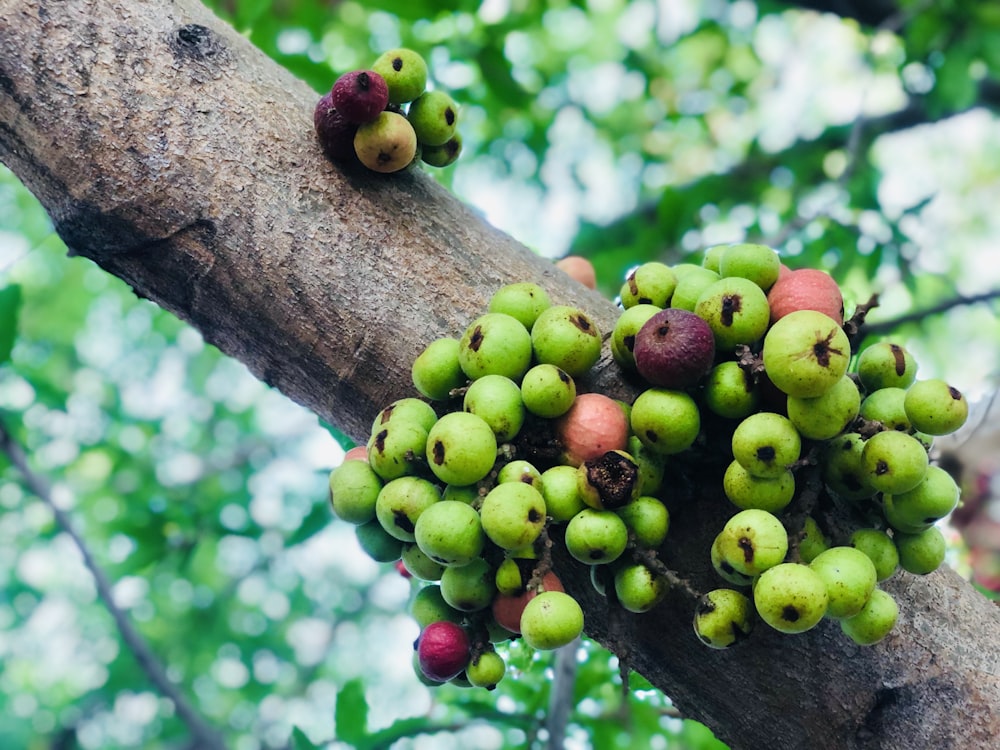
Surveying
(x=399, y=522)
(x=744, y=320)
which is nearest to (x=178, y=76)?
(x=399, y=522)

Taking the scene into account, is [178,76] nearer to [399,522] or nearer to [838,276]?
[399,522]

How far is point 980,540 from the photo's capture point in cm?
402

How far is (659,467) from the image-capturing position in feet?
6.23

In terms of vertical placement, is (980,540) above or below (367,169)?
below

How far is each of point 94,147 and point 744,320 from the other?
5.25 feet

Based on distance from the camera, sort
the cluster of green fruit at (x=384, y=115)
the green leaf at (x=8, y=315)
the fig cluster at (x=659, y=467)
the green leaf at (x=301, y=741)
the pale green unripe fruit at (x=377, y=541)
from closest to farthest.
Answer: the fig cluster at (x=659, y=467) → the pale green unripe fruit at (x=377, y=541) → the cluster of green fruit at (x=384, y=115) → the green leaf at (x=301, y=741) → the green leaf at (x=8, y=315)

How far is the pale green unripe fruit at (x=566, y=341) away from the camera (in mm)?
1923

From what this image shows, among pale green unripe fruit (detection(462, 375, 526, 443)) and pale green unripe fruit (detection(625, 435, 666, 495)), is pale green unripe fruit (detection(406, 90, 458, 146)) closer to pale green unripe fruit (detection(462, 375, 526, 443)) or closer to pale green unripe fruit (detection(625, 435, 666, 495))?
pale green unripe fruit (detection(462, 375, 526, 443))

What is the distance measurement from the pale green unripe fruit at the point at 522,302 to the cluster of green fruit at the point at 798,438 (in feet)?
0.74

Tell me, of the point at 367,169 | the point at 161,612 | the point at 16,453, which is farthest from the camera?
the point at 161,612

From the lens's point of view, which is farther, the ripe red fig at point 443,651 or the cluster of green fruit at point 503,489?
the ripe red fig at point 443,651

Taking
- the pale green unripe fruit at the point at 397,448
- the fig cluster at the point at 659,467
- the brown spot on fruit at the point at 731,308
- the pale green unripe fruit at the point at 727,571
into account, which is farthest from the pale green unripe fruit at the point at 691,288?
the pale green unripe fruit at the point at 397,448

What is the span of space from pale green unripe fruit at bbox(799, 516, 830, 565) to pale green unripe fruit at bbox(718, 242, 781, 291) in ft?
1.83

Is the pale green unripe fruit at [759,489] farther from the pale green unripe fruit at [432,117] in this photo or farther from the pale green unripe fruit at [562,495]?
the pale green unripe fruit at [432,117]
